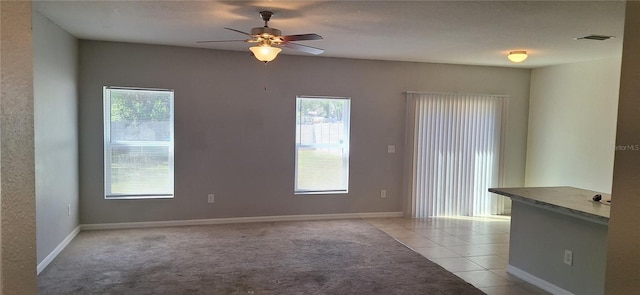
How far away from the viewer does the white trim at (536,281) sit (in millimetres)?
3463

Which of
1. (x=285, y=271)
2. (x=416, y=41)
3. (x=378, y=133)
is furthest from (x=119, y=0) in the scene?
(x=378, y=133)

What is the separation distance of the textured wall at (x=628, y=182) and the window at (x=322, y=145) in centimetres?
502

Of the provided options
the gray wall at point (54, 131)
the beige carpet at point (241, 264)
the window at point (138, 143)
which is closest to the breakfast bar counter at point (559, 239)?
the beige carpet at point (241, 264)

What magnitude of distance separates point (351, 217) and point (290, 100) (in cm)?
189

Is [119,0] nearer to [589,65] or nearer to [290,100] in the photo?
[290,100]

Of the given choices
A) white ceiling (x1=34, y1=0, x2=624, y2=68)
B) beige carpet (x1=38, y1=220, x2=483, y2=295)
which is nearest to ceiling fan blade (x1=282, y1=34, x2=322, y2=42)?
white ceiling (x1=34, y1=0, x2=624, y2=68)

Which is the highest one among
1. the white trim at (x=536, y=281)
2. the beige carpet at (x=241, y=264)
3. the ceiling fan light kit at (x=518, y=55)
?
the ceiling fan light kit at (x=518, y=55)

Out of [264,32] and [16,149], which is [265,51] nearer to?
[264,32]

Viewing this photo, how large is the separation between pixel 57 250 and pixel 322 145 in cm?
339

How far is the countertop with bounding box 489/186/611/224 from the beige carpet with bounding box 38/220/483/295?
2.98ft

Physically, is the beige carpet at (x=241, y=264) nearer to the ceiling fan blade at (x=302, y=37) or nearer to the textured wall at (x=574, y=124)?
the ceiling fan blade at (x=302, y=37)

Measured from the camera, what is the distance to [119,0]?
3234 mm

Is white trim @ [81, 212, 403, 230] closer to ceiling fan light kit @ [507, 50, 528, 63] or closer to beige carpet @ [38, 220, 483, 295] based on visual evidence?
beige carpet @ [38, 220, 483, 295]

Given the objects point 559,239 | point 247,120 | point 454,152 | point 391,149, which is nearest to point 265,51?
point 247,120
